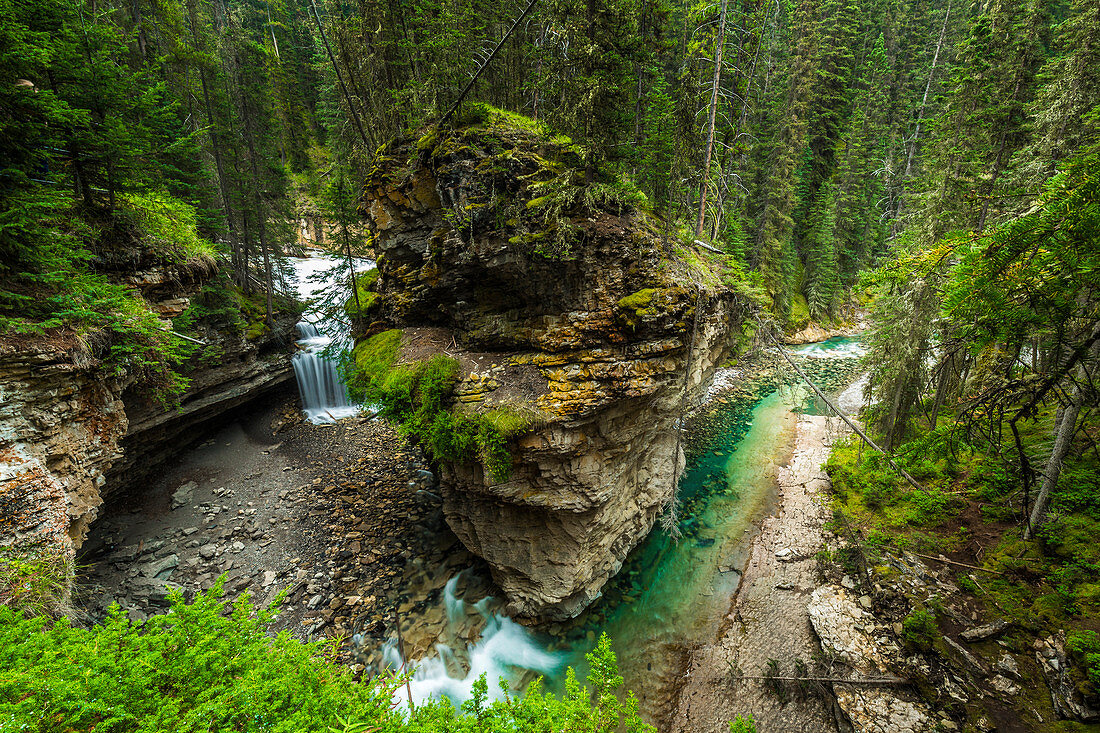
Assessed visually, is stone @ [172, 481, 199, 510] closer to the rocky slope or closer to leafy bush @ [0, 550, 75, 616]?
the rocky slope

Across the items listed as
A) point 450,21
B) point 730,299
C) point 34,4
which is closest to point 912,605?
point 730,299

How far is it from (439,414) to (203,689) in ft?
17.9

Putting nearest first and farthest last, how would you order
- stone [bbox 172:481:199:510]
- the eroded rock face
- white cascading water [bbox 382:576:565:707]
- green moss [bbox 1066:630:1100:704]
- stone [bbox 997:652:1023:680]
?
green moss [bbox 1066:630:1100:704]
stone [bbox 997:652:1023:680]
the eroded rock face
white cascading water [bbox 382:576:565:707]
stone [bbox 172:481:199:510]

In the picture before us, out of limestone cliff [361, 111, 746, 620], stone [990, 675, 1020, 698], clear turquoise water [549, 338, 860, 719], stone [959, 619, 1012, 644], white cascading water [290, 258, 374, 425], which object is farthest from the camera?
white cascading water [290, 258, 374, 425]

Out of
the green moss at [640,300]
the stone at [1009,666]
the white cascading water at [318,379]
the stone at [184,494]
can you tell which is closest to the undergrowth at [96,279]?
the stone at [184,494]

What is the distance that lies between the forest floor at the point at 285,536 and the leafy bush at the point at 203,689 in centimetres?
480

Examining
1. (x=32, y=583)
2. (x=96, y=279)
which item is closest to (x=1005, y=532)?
(x=32, y=583)

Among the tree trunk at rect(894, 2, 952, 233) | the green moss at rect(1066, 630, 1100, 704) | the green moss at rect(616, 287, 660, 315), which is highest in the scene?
the tree trunk at rect(894, 2, 952, 233)

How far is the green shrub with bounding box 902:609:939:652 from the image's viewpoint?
684cm

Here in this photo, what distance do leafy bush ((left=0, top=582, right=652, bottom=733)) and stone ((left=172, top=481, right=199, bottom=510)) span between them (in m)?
8.90

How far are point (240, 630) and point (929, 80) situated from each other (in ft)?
173

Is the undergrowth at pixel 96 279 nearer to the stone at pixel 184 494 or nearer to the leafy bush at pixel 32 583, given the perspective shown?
the leafy bush at pixel 32 583

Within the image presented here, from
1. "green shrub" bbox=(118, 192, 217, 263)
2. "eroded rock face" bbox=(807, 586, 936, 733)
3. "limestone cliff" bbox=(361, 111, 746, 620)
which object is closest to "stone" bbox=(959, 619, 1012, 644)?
"eroded rock face" bbox=(807, 586, 936, 733)

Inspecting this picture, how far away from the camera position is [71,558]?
635cm
